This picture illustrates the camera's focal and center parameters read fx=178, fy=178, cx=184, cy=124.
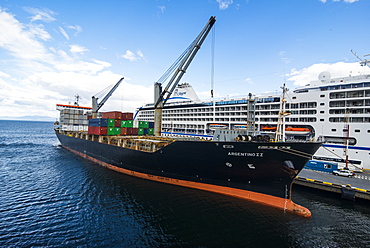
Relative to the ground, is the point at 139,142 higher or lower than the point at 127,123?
lower

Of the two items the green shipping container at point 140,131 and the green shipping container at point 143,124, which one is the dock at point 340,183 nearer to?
the green shipping container at point 140,131

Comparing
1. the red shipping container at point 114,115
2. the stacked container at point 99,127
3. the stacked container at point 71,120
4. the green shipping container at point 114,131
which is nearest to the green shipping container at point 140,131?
the green shipping container at point 114,131

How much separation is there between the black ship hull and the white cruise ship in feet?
14.3

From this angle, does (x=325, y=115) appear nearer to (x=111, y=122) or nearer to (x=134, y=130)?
(x=134, y=130)

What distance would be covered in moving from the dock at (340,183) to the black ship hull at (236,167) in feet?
24.6

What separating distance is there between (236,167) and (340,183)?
1340cm

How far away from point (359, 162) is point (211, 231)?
24.9 metres

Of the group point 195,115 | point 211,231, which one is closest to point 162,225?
point 211,231

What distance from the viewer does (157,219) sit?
1410 centimetres

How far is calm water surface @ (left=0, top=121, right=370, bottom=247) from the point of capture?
1164cm

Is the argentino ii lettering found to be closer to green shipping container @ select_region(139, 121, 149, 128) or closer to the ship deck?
the ship deck

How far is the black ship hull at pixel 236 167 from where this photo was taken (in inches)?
620

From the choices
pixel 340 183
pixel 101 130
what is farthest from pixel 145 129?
pixel 340 183

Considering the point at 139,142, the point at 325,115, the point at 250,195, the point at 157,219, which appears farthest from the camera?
the point at 325,115
